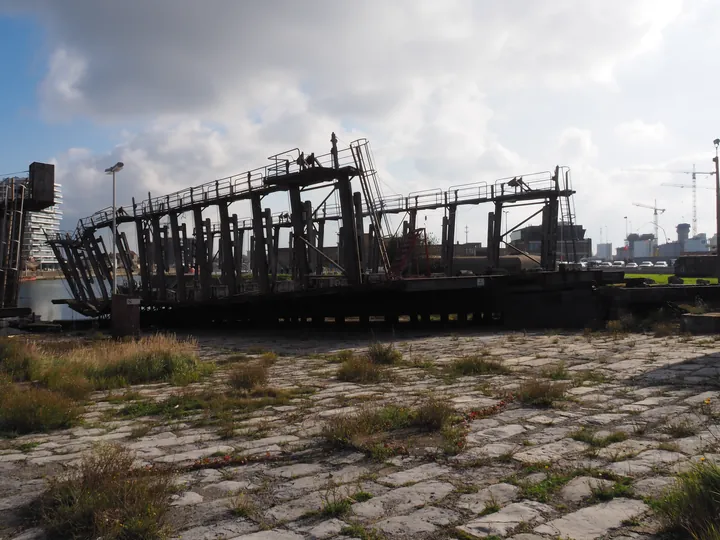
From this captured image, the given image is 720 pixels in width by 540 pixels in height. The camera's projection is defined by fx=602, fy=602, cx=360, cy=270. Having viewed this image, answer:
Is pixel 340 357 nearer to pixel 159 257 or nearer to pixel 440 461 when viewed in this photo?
pixel 440 461

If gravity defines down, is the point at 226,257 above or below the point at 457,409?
above

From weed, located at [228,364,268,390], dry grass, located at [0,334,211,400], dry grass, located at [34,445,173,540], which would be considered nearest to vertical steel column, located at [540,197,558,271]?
dry grass, located at [0,334,211,400]

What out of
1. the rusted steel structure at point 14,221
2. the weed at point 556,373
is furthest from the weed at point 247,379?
the rusted steel structure at point 14,221

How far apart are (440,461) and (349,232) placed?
14.6 m

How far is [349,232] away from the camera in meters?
19.9

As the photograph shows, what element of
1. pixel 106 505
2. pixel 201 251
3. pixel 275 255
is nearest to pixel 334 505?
pixel 106 505

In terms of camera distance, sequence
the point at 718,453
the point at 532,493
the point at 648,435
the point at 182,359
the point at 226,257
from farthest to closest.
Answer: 1. the point at 226,257
2. the point at 182,359
3. the point at 648,435
4. the point at 718,453
5. the point at 532,493

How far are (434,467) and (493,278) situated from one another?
1579 cm

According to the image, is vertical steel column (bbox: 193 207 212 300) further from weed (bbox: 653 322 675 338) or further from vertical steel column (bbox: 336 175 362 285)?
weed (bbox: 653 322 675 338)

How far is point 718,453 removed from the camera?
5395 millimetres

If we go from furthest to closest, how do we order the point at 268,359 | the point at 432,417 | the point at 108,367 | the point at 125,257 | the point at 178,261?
the point at 125,257, the point at 178,261, the point at 268,359, the point at 108,367, the point at 432,417

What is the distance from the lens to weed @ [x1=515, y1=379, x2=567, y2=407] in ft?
25.5

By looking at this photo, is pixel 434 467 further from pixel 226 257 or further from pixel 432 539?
pixel 226 257

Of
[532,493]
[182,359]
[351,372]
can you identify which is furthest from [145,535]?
[182,359]
